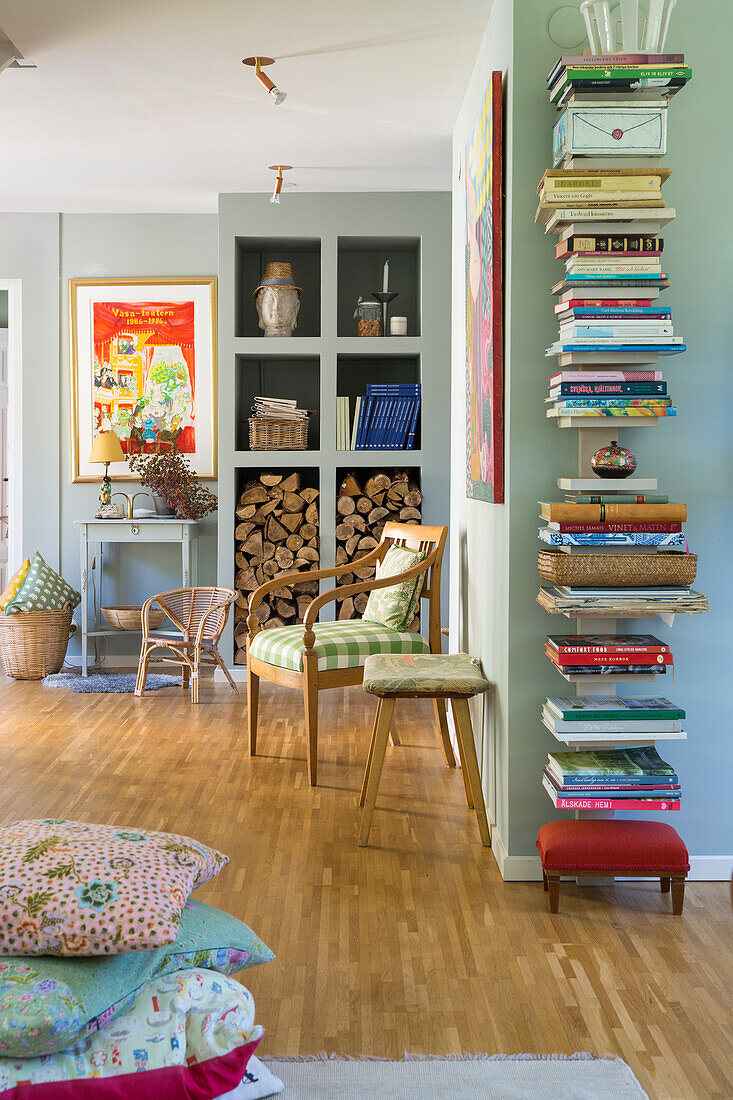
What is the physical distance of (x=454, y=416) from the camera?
4.34m

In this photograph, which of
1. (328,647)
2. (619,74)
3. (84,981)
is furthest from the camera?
(328,647)

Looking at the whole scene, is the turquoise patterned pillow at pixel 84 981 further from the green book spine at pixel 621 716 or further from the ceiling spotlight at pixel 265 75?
the ceiling spotlight at pixel 265 75

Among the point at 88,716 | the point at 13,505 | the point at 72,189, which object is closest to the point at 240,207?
the point at 72,189

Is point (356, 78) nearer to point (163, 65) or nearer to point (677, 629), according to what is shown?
point (163, 65)

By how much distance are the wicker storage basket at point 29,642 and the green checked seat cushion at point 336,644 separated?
2.02 m

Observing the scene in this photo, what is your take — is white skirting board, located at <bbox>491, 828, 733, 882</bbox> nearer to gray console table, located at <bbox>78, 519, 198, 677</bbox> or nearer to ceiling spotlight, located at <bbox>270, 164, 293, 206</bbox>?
gray console table, located at <bbox>78, 519, 198, 677</bbox>

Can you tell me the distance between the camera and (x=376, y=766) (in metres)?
3.09

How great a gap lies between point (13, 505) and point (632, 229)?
458cm

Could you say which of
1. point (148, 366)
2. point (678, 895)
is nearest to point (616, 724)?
point (678, 895)

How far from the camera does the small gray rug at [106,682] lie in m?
5.34

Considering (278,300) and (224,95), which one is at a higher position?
(224,95)

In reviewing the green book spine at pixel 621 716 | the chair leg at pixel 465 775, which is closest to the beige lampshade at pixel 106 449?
the chair leg at pixel 465 775

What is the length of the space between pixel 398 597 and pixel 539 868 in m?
1.50

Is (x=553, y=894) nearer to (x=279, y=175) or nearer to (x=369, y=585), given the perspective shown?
(x=369, y=585)
